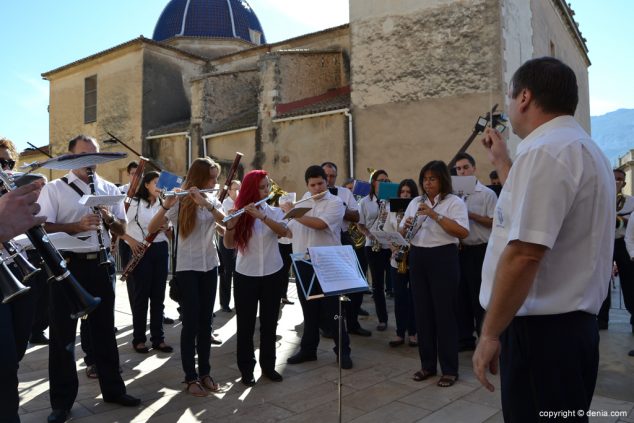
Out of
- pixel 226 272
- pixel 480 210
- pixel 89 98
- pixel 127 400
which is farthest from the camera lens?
pixel 89 98

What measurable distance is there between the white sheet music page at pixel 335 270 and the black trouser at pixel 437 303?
0.86 m

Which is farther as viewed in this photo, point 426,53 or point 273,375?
point 426,53

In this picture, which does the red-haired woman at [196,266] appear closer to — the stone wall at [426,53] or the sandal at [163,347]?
the sandal at [163,347]

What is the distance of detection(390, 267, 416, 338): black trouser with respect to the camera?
609 cm

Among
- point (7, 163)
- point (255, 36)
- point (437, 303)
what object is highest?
point (255, 36)

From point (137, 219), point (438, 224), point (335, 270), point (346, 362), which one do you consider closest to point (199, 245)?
point (335, 270)

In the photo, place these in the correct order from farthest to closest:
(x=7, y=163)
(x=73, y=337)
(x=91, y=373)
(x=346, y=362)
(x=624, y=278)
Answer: (x=624, y=278) → (x=346, y=362) → (x=91, y=373) → (x=73, y=337) → (x=7, y=163)

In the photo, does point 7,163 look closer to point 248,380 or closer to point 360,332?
point 248,380

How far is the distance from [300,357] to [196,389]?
4.47 feet

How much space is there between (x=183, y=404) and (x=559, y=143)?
3.72m

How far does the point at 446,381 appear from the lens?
183 inches

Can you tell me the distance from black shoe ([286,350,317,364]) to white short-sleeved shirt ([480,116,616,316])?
377 cm

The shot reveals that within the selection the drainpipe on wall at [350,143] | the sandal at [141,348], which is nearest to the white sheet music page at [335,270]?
the sandal at [141,348]

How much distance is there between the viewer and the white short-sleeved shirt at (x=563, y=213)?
6.23ft
